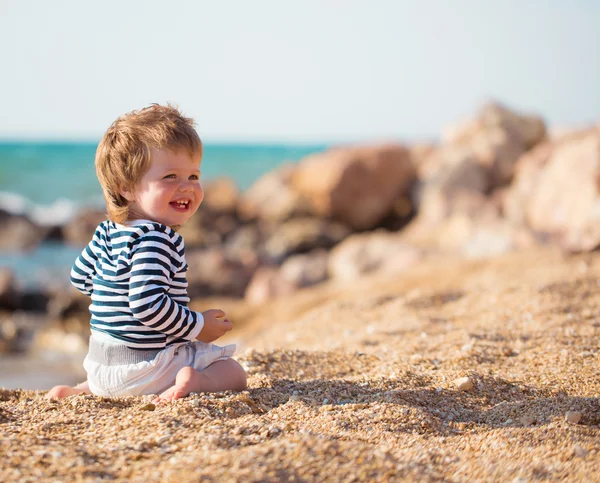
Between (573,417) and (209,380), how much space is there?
1.52 meters

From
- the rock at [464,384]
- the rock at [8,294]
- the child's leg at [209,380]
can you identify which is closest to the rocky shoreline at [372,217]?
the rock at [8,294]

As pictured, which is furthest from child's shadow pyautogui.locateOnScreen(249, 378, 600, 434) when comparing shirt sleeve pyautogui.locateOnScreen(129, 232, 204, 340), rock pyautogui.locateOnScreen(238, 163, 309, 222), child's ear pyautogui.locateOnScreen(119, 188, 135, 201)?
rock pyautogui.locateOnScreen(238, 163, 309, 222)

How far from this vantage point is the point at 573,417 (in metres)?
2.65

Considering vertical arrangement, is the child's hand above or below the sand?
above

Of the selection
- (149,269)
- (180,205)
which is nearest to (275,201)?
(180,205)

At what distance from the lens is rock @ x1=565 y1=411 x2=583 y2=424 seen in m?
2.64

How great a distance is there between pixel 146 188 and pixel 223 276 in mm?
7795

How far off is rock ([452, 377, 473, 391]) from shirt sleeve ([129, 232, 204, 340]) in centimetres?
125

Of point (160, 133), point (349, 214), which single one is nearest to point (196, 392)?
point (160, 133)

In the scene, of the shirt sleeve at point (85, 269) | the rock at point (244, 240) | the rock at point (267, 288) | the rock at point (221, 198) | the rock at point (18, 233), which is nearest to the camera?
→ the shirt sleeve at point (85, 269)

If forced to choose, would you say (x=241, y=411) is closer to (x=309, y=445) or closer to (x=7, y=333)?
(x=309, y=445)

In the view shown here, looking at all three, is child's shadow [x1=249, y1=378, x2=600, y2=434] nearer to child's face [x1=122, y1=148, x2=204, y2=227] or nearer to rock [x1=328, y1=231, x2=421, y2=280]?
child's face [x1=122, y1=148, x2=204, y2=227]

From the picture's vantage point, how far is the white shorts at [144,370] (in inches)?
111

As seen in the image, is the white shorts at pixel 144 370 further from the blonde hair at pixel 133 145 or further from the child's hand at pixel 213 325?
the blonde hair at pixel 133 145
